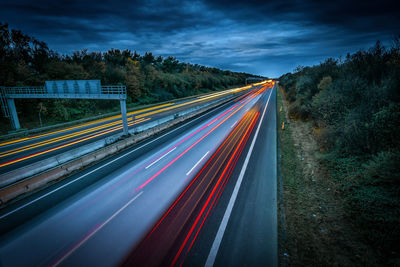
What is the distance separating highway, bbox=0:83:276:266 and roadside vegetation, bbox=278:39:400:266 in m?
1.39

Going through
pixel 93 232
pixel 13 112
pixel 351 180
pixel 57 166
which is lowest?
pixel 93 232

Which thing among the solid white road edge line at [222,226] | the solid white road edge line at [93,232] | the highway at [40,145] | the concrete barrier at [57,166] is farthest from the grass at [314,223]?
the highway at [40,145]

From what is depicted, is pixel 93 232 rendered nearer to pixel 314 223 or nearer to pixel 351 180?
pixel 314 223

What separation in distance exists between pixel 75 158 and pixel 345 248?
16.8 m

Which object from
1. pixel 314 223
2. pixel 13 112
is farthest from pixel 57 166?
pixel 13 112

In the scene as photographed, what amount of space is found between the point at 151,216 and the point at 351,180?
1087 centimetres

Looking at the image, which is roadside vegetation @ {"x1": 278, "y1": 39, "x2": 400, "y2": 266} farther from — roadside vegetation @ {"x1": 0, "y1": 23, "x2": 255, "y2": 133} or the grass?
roadside vegetation @ {"x1": 0, "y1": 23, "x2": 255, "y2": 133}

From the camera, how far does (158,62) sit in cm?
7881

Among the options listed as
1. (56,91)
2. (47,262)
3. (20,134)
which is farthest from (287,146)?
(20,134)

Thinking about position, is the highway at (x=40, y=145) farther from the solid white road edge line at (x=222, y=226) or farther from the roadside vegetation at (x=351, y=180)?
the roadside vegetation at (x=351, y=180)

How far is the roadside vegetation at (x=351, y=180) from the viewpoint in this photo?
19.9 ft

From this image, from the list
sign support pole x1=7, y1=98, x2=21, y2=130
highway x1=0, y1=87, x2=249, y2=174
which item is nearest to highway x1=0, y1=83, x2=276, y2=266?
highway x1=0, y1=87, x2=249, y2=174

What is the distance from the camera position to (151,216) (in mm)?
7898

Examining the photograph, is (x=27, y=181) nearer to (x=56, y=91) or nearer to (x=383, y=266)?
(x=56, y=91)
